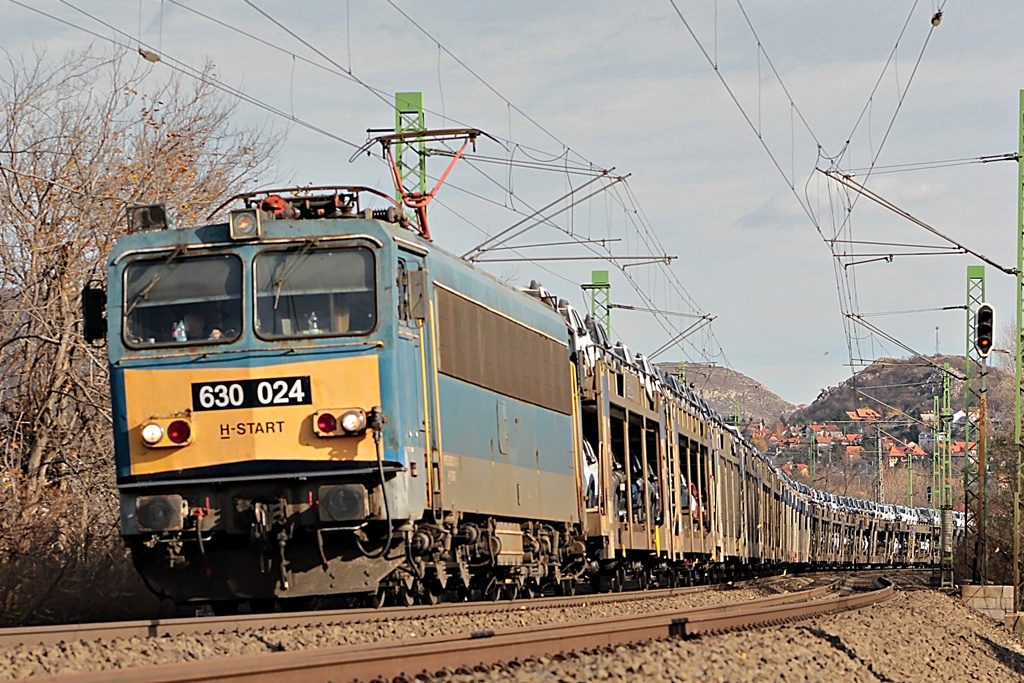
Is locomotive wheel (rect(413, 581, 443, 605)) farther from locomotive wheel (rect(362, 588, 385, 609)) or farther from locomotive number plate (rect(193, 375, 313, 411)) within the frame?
locomotive number plate (rect(193, 375, 313, 411))

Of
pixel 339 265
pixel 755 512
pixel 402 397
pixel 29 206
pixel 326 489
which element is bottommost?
pixel 755 512

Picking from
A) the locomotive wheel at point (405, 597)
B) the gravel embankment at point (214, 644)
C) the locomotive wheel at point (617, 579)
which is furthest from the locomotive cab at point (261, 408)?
the locomotive wheel at point (617, 579)

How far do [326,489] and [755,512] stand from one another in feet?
83.4

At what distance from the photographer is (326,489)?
1195 centimetres

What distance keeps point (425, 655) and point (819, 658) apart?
4001 millimetres

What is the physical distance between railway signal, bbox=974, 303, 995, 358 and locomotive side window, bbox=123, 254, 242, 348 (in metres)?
16.1

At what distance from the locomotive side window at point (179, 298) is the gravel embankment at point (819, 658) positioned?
4579 millimetres

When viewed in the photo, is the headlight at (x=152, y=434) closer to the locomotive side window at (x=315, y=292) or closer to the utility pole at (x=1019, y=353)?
the locomotive side window at (x=315, y=292)

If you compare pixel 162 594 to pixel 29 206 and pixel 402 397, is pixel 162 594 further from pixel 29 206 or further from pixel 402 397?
pixel 29 206

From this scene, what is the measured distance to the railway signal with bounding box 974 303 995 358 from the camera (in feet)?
81.3

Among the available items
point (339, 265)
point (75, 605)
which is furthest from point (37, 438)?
point (339, 265)

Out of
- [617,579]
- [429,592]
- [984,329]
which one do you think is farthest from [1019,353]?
[429,592]

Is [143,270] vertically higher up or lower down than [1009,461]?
higher up

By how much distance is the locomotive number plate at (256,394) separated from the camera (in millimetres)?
12094
